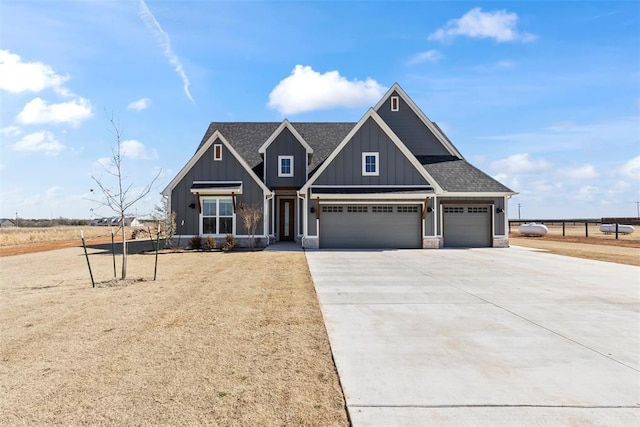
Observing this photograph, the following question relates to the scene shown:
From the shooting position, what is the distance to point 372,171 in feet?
67.5

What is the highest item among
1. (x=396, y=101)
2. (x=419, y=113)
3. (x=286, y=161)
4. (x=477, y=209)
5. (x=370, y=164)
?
(x=396, y=101)

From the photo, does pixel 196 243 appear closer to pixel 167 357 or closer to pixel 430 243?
pixel 430 243

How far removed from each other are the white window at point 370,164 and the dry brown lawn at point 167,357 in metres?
12.1

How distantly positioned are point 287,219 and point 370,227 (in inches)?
228

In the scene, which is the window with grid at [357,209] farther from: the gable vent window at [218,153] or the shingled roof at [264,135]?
the gable vent window at [218,153]

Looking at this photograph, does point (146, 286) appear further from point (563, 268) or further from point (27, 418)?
point (563, 268)

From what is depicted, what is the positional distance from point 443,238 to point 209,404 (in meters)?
19.6

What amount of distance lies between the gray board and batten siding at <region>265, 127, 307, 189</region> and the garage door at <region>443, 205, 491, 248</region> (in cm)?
857

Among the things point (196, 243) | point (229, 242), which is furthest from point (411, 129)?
point (196, 243)

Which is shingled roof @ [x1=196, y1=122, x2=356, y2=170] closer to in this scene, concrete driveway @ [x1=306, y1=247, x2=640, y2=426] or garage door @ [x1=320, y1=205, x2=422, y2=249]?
garage door @ [x1=320, y1=205, x2=422, y2=249]

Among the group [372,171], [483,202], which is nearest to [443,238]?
[483,202]

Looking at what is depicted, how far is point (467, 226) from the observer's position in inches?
850

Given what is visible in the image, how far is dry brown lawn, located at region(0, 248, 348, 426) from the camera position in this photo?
11.5 ft

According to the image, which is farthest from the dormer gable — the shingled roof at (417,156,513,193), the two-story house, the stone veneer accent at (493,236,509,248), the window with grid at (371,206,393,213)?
the stone veneer accent at (493,236,509,248)
